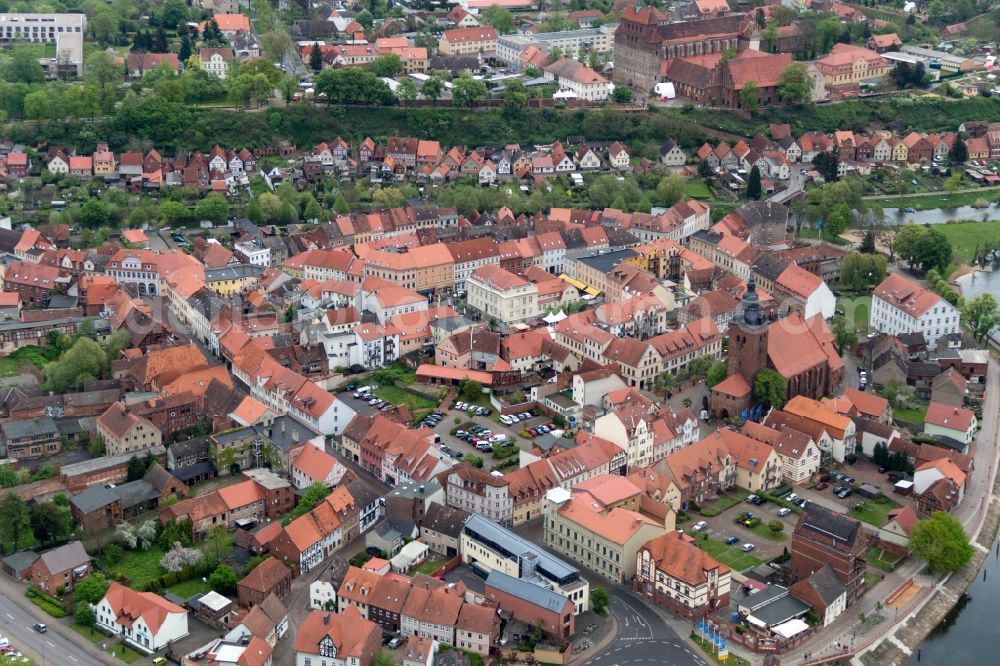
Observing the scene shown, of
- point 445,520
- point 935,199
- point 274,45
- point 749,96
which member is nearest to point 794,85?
point 749,96

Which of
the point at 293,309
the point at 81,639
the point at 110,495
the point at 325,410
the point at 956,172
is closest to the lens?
the point at 81,639

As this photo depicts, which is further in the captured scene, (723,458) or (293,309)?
(293,309)

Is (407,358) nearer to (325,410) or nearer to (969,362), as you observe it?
(325,410)

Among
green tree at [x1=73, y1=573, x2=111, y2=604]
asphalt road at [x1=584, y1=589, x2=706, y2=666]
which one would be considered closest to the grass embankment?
asphalt road at [x1=584, y1=589, x2=706, y2=666]

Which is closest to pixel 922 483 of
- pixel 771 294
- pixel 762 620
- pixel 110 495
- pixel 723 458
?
pixel 723 458

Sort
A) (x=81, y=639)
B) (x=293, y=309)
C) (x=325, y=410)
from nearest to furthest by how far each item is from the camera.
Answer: (x=81, y=639) < (x=325, y=410) < (x=293, y=309)
